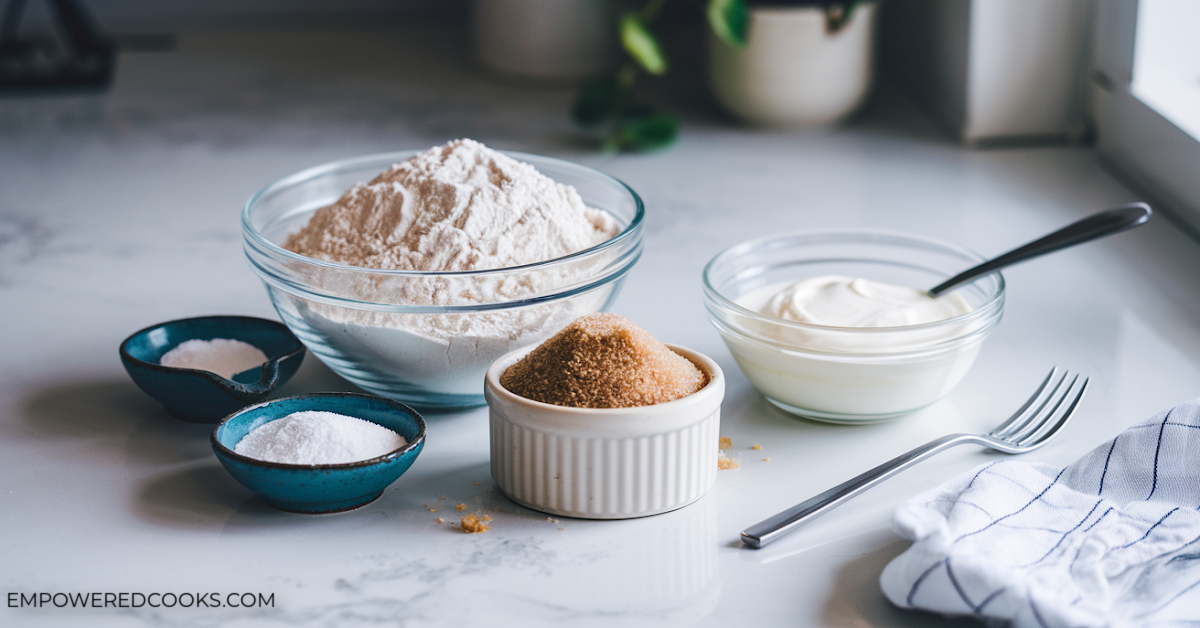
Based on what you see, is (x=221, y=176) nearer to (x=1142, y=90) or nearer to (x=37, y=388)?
(x=37, y=388)

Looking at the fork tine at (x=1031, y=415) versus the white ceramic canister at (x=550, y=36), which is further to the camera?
the white ceramic canister at (x=550, y=36)

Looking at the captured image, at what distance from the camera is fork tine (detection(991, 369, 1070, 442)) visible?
2.61 ft

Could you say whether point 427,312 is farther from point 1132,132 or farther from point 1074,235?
point 1132,132

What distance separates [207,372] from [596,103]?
976mm

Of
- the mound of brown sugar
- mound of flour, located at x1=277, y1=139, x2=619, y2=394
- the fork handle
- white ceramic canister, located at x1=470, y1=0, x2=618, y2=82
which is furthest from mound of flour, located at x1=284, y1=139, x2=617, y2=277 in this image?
white ceramic canister, located at x1=470, y1=0, x2=618, y2=82

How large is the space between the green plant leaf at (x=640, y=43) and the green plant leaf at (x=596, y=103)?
11 cm

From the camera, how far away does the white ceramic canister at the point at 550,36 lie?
1.83 m

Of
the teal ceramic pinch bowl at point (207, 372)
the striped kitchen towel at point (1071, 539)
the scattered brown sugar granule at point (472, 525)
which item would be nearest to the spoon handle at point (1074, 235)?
the striped kitchen towel at point (1071, 539)

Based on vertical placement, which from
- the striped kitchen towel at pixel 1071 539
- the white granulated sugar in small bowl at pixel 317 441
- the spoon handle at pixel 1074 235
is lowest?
the striped kitchen towel at pixel 1071 539

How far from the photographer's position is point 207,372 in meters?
0.77

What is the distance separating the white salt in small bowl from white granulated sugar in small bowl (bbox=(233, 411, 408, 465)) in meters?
0.08

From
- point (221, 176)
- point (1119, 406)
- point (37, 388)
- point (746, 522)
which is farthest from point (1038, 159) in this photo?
point (37, 388)

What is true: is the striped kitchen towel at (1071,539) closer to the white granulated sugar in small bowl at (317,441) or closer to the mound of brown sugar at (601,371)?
the mound of brown sugar at (601,371)

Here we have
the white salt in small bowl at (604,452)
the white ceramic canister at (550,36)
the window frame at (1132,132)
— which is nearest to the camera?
the white salt in small bowl at (604,452)
